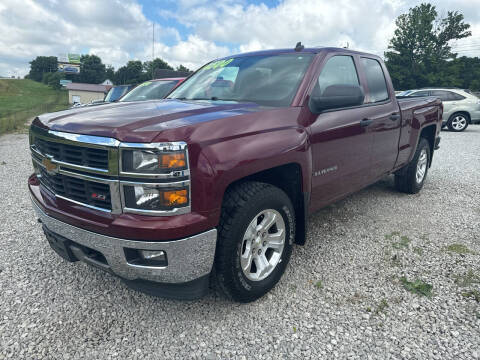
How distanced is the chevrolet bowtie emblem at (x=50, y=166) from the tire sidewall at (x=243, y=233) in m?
1.23

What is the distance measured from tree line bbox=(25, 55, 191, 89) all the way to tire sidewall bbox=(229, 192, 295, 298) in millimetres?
59693

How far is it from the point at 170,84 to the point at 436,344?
283 inches

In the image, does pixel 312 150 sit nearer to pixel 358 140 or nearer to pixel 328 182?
pixel 328 182

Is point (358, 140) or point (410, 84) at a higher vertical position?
point (410, 84)

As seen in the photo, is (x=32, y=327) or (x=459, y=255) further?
(x=459, y=255)

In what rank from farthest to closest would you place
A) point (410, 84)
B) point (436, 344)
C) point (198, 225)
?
point (410, 84) → point (436, 344) → point (198, 225)

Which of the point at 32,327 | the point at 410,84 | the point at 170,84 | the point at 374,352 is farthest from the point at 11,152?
the point at 410,84

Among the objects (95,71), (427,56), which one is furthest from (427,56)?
(95,71)

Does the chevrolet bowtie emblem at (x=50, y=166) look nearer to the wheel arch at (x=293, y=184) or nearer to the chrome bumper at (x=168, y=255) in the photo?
the chrome bumper at (x=168, y=255)

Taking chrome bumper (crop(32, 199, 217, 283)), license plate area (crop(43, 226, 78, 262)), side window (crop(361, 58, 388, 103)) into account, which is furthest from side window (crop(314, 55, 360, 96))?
license plate area (crop(43, 226, 78, 262))

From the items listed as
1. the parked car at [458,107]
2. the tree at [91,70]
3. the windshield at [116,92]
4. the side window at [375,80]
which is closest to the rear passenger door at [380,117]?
the side window at [375,80]

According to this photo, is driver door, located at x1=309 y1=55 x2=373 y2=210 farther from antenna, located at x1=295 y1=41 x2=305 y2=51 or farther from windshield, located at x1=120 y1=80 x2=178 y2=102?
windshield, located at x1=120 y1=80 x2=178 y2=102

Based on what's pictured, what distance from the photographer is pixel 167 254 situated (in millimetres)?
1924

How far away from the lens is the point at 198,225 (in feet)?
6.39
